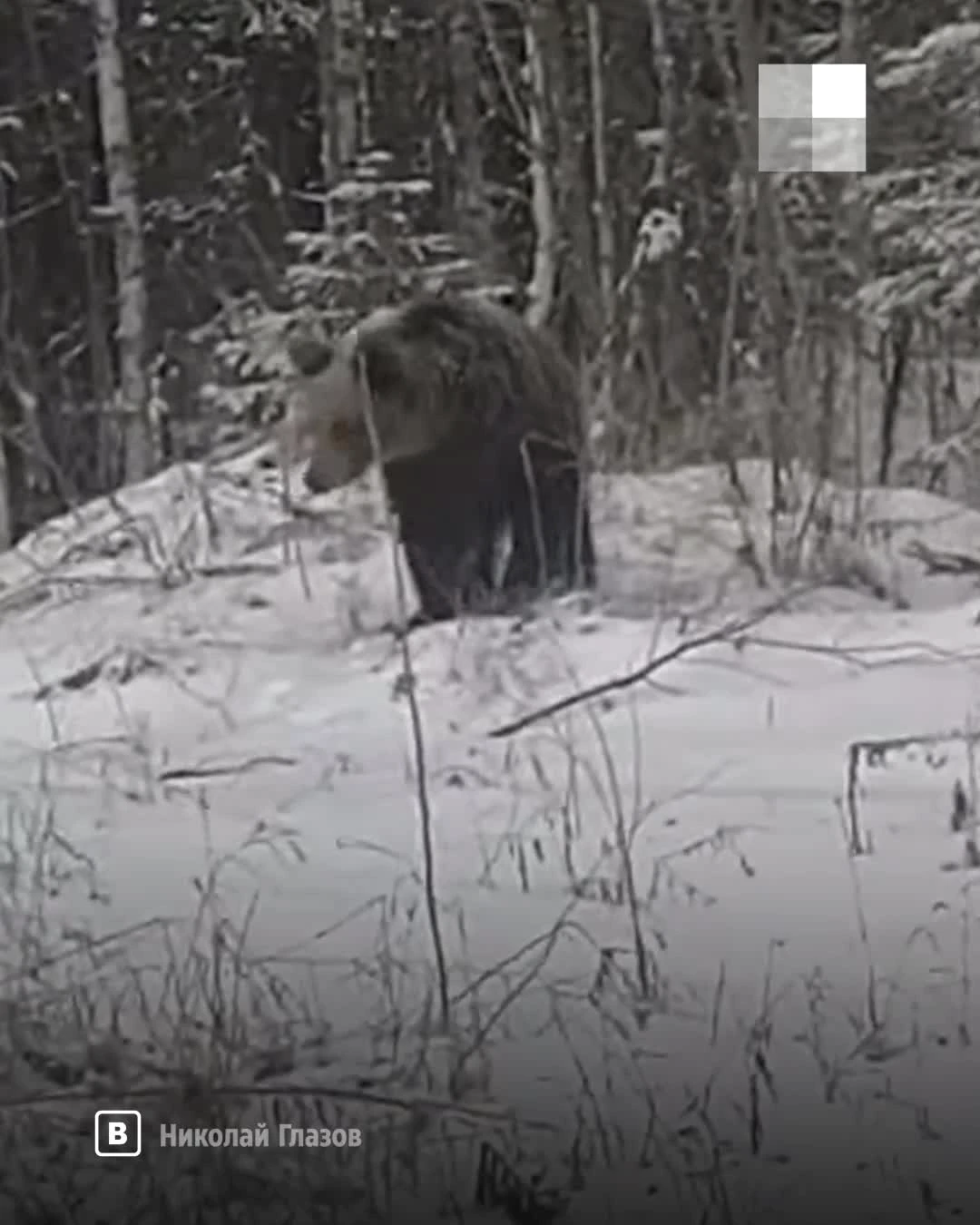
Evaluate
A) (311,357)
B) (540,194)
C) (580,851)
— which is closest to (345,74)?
(540,194)

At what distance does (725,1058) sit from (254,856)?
602 millimetres

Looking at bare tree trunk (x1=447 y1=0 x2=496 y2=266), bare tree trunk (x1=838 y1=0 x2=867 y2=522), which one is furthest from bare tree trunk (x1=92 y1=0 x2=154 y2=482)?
bare tree trunk (x1=838 y1=0 x2=867 y2=522)

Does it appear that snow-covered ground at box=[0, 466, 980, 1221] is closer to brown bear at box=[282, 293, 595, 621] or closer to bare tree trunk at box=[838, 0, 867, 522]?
brown bear at box=[282, 293, 595, 621]

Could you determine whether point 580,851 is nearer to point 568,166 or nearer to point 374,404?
point 374,404

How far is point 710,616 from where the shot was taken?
9.25 ft

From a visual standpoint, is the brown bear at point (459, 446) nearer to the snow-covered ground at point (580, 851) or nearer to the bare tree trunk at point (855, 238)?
the snow-covered ground at point (580, 851)

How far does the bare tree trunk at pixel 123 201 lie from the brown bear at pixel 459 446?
11.6 ft

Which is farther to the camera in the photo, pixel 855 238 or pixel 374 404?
pixel 855 238

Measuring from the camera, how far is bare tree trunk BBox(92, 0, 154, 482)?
693cm

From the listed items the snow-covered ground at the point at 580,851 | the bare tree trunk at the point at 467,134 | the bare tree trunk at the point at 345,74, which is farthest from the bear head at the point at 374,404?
the bare tree trunk at the point at 345,74

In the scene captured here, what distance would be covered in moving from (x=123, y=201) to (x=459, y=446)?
13.5 feet

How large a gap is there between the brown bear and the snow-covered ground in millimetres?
127

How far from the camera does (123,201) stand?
711 centimetres

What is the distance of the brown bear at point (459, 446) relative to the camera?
322cm
